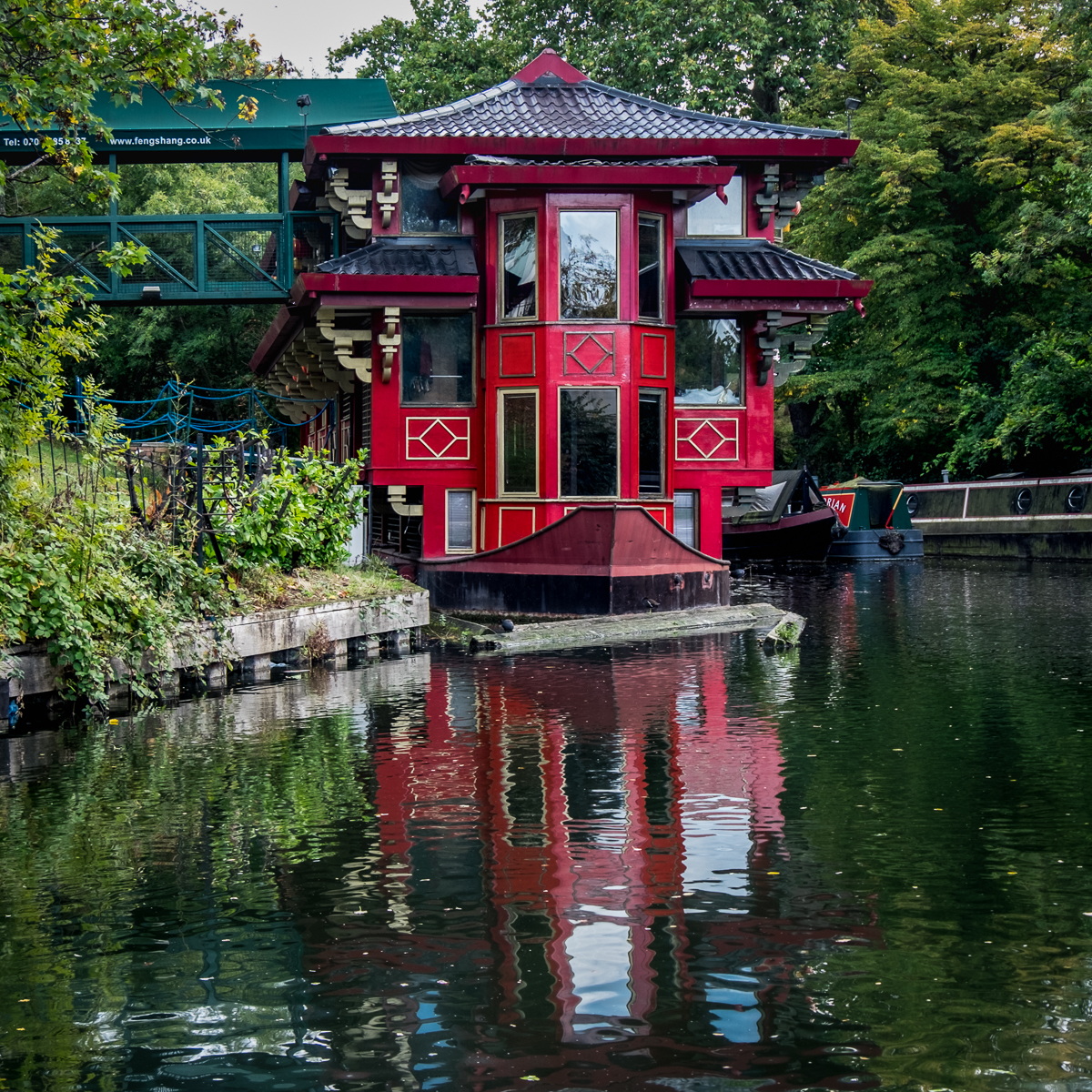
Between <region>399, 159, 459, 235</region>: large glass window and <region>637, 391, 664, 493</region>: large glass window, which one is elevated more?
<region>399, 159, 459, 235</region>: large glass window

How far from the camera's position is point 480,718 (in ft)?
39.1

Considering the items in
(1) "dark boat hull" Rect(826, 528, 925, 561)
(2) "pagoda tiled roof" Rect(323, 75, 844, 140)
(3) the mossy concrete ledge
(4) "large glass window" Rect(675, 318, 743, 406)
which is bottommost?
(3) the mossy concrete ledge

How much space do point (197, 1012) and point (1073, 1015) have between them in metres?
2.93

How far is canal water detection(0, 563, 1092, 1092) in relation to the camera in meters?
4.73

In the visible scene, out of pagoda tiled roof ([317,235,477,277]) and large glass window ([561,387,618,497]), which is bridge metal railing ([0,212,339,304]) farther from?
large glass window ([561,387,618,497])

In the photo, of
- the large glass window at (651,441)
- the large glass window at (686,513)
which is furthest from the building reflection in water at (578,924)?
the large glass window at (686,513)

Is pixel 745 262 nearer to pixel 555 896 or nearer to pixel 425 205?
pixel 425 205

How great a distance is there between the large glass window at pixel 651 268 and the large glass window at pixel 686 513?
3036 mm

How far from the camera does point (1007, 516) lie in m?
39.8

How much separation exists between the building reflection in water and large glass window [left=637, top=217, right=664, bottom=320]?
511 inches

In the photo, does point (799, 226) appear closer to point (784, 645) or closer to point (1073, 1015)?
point (784, 645)

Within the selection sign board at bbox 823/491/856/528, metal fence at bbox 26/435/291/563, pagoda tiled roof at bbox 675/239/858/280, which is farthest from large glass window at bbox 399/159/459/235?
sign board at bbox 823/491/856/528

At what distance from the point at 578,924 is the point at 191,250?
23.2m

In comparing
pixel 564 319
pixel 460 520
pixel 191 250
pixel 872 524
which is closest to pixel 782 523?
pixel 872 524
